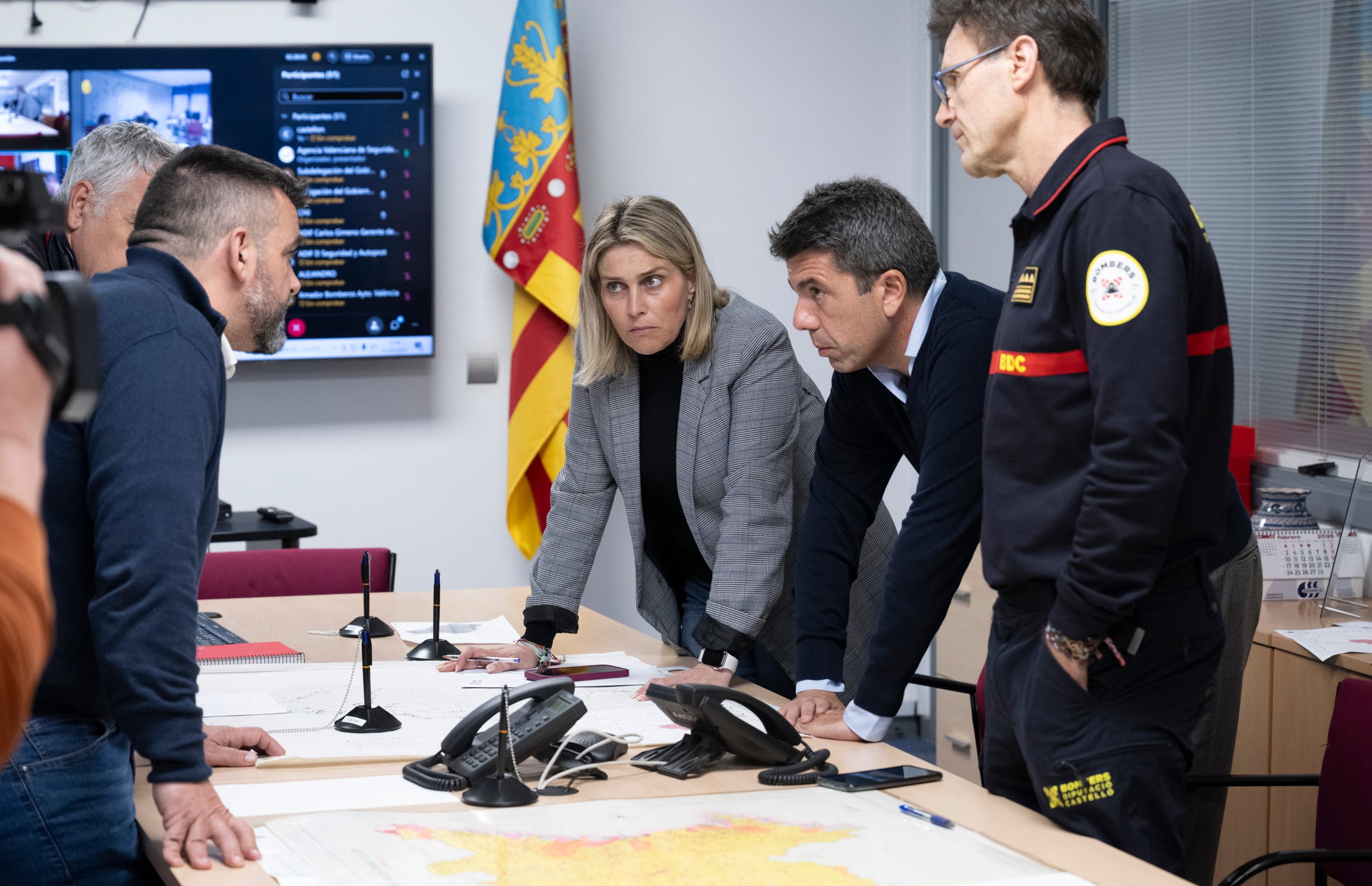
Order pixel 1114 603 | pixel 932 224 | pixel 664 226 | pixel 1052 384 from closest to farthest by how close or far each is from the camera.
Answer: pixel 1114 603 → pixel 1052 384 → pixel 664 226 → pixel 932 224

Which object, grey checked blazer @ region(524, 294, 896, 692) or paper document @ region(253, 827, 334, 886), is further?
grey checked blazer @ region(524, 294, 896, 692)

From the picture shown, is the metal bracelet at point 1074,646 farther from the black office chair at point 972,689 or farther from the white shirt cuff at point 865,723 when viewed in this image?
the black office chair at point 972,689

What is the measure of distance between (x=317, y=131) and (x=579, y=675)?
99.6 inches

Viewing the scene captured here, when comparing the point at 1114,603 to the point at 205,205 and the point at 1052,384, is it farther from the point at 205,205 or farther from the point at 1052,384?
the point at 205,205

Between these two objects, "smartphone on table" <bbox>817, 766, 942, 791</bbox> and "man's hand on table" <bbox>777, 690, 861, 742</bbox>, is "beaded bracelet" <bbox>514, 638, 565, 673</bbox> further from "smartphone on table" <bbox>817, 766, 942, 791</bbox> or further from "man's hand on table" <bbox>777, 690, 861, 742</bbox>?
"smartphone on table" <bbox>817, 766, 942, 791</bbox>

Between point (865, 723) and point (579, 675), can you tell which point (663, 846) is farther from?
point (579, 675)

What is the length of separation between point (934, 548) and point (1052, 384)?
36 centimetres

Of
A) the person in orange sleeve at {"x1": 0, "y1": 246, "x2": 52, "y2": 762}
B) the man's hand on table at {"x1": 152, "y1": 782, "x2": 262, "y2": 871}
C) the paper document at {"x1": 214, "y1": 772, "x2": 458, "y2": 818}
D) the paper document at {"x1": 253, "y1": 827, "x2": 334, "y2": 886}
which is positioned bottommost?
the paper document at {"x1": 214, "y1": 772, "x2": 458, "y2": 818}

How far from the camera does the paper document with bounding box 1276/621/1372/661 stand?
252 centimetres

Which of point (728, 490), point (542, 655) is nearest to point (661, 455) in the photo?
point (728, 490)

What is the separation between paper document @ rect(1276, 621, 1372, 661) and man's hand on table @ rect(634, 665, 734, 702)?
46.2 inches

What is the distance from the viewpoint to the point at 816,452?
7.47ft

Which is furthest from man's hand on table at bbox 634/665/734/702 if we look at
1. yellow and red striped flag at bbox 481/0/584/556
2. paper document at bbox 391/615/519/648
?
yellow and red striped flag at bbox 481/0/584/556

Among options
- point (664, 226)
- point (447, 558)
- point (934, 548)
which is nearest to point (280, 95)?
point (447, 558)
